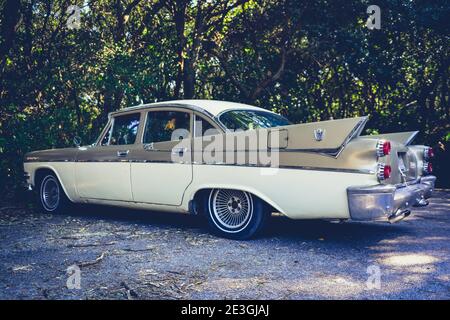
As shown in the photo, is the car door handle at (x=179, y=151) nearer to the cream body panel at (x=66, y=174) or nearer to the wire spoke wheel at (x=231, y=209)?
the wire spoke wheel at (x=231, y=209)

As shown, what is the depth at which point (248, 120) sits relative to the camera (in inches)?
208

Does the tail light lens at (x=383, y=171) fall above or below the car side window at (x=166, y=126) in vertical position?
below

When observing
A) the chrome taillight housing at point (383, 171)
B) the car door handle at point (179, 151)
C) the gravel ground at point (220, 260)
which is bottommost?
the gravel ground at point (220, 260)

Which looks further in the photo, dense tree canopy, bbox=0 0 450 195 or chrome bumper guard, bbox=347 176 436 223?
dense tree canopy, bbox=0 0 450 195

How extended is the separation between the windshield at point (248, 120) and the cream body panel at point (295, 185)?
577 mm

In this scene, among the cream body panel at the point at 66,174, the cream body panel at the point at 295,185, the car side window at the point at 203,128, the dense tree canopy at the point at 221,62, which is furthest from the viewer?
the dense tree canopy at the point at 221,62

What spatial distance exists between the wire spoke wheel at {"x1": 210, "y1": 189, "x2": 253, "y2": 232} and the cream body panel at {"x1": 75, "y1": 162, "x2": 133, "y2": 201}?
1263 millimetres

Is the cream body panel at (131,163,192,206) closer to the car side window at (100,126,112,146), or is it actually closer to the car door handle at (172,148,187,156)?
the car door handle at (172,148,187,156)

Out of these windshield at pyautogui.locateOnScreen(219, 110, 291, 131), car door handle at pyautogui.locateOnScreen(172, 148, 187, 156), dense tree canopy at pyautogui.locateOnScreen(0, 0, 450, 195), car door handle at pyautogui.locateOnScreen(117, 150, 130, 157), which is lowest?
car door handle at pyautogui.locateOnScreen(117, 150, 130, 157)

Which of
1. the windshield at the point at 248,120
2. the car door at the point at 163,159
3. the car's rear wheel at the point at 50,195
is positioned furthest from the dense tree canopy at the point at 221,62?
the windshield at the point at 248,120

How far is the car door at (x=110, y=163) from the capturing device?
5.72m

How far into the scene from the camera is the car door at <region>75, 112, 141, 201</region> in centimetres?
572

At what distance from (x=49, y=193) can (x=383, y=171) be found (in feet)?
17.0

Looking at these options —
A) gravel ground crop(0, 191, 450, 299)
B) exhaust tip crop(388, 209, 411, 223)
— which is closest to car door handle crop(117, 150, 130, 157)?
gravel ground crop(0, 191, 450, 299)
